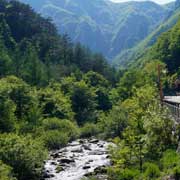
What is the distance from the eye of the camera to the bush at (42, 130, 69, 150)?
7004 centimetres

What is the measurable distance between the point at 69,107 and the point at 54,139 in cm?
2770

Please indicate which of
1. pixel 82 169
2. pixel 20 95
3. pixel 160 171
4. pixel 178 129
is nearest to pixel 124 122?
pixel 20 95

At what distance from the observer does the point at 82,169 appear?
5169 centimetres

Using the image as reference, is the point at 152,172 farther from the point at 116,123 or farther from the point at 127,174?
the point at 116,123

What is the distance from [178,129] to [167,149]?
279 cm

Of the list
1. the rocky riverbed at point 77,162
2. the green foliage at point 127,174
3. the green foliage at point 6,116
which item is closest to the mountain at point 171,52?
the rocky riverbed at point 77,162

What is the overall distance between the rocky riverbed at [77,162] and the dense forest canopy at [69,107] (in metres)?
2.23

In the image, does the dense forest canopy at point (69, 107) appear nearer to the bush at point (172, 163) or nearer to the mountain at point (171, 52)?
the bush at point (172, 163)

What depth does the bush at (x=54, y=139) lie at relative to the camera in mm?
70037

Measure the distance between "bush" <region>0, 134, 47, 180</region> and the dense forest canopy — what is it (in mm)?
106

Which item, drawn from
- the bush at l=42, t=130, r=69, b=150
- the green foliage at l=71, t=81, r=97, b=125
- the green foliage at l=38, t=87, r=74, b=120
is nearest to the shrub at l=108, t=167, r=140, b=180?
the bush at l=42, t=130, r=69, b=150

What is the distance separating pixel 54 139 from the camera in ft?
236

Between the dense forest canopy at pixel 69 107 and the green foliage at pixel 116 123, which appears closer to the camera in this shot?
the dense forest canopy at pixel 69 107

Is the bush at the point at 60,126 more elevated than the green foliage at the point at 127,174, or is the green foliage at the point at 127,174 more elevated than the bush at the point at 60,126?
the green foliage at the point at 127,174
